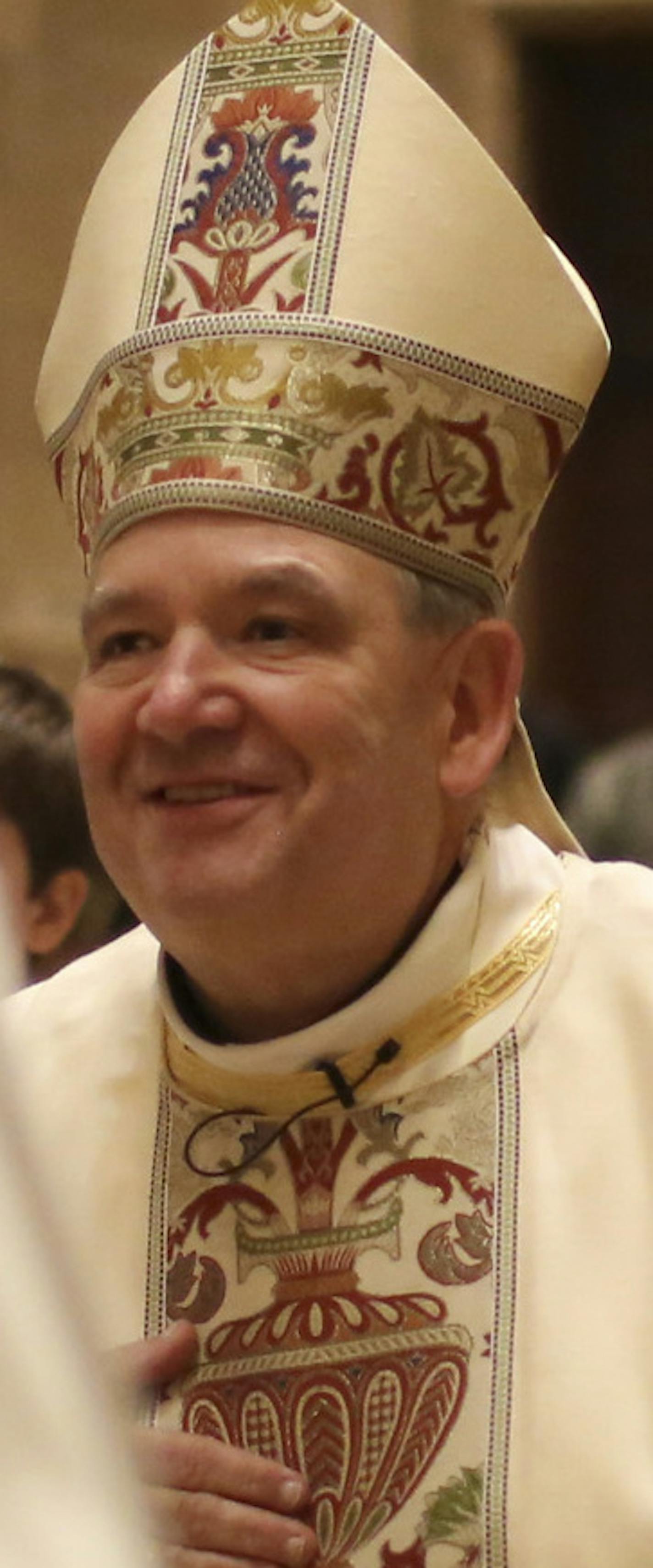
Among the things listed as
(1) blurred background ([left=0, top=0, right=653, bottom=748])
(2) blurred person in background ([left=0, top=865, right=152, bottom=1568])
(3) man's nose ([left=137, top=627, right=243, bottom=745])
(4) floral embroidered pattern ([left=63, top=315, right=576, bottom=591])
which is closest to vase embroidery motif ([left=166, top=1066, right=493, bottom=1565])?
(3) man's nose ([left=137, top=627, right=243, bottom=745])

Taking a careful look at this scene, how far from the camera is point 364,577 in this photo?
200 centimetres

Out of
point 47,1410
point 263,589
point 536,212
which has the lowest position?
point 47,1410

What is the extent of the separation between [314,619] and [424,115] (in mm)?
480

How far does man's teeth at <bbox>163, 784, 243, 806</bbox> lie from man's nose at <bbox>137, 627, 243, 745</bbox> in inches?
1.6

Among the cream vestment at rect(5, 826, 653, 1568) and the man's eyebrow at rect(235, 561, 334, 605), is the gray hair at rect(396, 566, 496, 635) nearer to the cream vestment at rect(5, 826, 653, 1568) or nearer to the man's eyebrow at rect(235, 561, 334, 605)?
the man's eyebrow at rect(235, 561, 334, 605)

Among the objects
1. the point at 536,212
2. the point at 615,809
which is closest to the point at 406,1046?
the point at 615,809

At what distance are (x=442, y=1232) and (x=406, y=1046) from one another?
143mm

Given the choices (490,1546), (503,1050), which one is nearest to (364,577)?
(503,1050)

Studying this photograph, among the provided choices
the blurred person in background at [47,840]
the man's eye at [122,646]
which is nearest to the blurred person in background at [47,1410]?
the man's eye at [122,646]

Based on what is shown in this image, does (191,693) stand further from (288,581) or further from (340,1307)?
(340,1307)

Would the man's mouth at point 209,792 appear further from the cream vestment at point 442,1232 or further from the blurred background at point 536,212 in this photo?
the blurred background at point 536,212

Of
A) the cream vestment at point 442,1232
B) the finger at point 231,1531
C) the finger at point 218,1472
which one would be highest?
the cream vestment at point 442,1232

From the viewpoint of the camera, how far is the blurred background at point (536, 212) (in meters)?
4.33

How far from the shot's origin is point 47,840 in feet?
9.37
